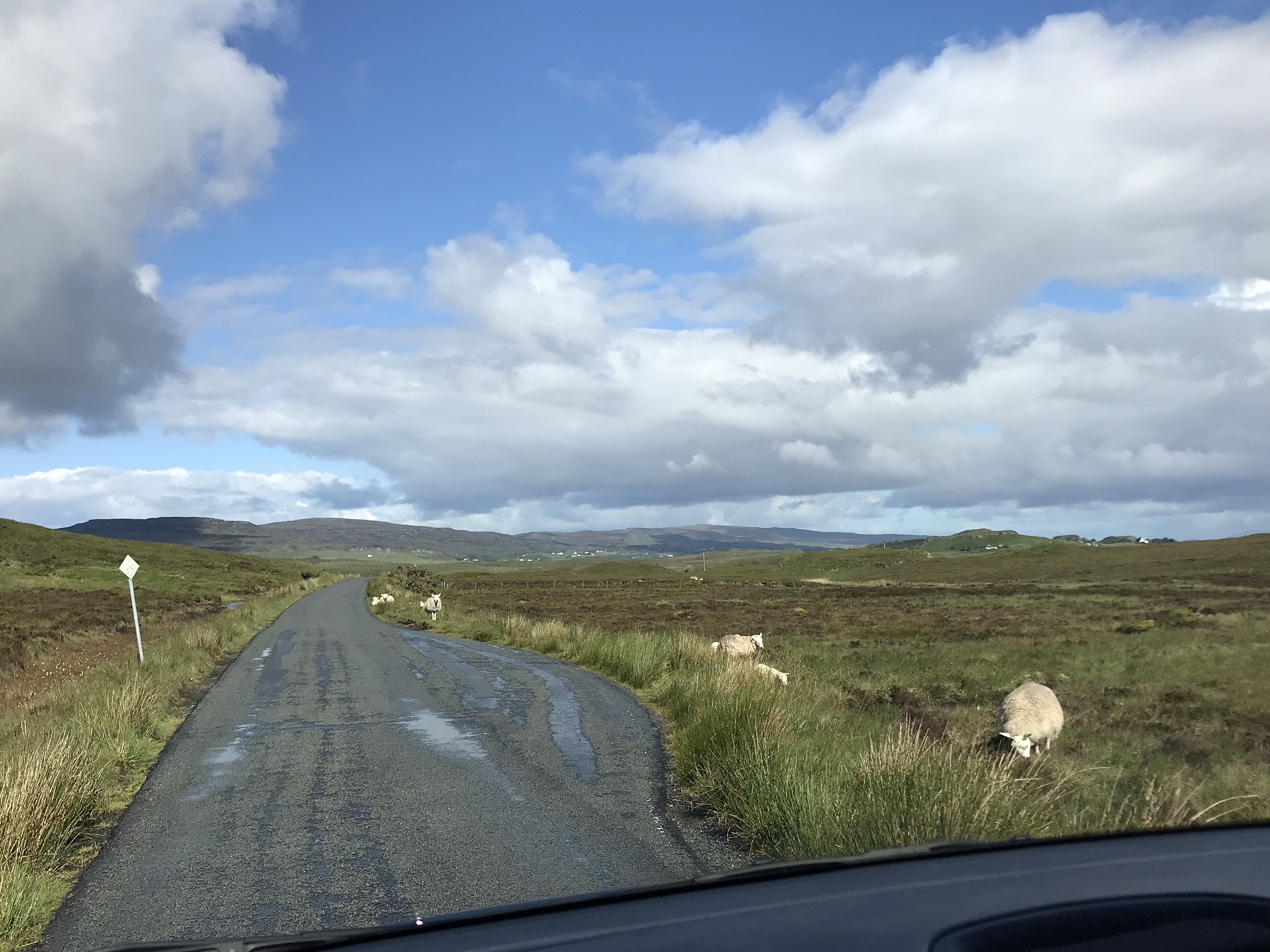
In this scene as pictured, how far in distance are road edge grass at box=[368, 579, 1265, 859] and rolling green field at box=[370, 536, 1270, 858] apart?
3cm

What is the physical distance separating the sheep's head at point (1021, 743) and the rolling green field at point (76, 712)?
10.6 meters

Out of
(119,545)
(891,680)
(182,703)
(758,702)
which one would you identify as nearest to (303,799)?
(758,702)

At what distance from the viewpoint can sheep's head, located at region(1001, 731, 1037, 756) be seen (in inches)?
450

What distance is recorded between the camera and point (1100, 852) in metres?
3.39

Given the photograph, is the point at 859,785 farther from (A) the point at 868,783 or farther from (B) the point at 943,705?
(B) the point at 943,705

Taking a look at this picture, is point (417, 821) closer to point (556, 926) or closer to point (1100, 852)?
point (556, 926)

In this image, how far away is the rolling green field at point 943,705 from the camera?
6586 millimetres

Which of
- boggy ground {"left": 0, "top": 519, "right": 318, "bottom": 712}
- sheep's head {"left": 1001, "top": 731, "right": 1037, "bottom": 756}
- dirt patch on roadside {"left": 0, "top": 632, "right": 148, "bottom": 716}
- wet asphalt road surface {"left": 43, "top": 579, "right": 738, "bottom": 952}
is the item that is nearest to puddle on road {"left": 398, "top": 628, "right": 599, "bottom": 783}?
wet asphalt road surface {"left": 43, "top": 579, "right": 738, "bottom": 952}

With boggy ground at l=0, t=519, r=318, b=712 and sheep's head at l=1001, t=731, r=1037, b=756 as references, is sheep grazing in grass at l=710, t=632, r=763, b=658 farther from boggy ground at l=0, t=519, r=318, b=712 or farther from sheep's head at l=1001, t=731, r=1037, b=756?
boggy ground at l=0, t=519, r=318, b=712

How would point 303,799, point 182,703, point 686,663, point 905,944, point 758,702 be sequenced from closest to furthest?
point 905,944 → point 303,799 → point 758,702 → point 182,703 → point 686,663

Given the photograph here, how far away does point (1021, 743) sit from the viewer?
1160cm

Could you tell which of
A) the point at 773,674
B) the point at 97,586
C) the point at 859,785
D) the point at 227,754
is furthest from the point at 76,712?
the point at 97,586

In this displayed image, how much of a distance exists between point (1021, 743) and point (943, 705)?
5.03 m

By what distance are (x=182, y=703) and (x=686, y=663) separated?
10061mm
